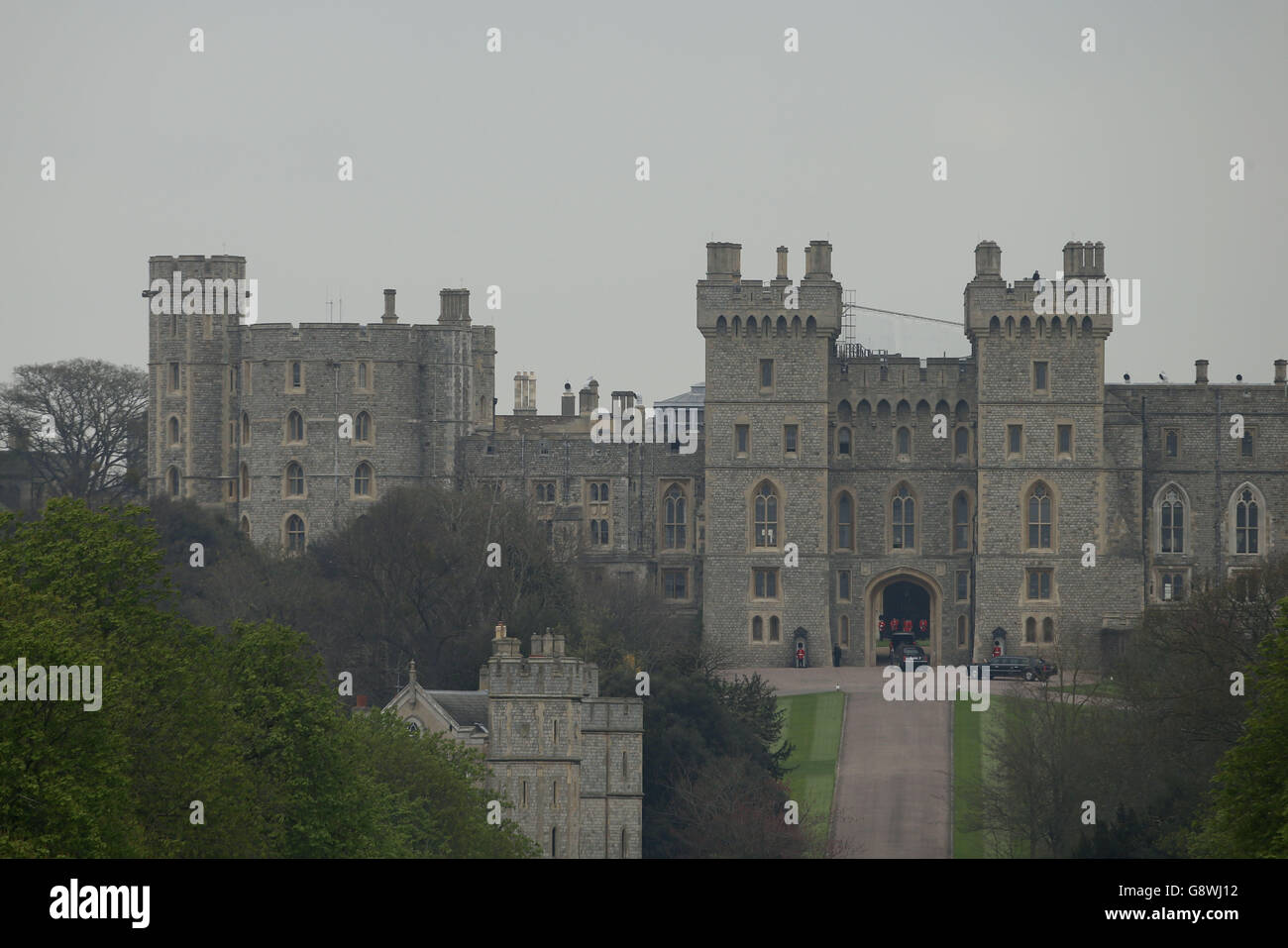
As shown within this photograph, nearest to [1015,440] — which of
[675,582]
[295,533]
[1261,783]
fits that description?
[675,582]

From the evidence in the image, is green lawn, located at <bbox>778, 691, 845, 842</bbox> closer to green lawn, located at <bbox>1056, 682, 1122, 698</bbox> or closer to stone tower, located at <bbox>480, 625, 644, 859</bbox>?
stone tower, located at <bbox>480, 625, 644, 859</bbox>

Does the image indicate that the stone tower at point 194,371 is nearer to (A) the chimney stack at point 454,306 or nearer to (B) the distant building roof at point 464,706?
(A) the chimney stack at point 454,306

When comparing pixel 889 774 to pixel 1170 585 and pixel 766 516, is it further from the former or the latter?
pixel 1170 585

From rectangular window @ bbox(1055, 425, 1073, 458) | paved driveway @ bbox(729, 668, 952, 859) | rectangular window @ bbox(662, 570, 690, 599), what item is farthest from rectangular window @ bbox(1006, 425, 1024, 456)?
rectangular window @ bbox(662, 570, 690, 599)

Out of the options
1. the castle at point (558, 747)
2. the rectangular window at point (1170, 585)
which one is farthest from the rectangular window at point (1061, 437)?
the castle at point (558, 747)
